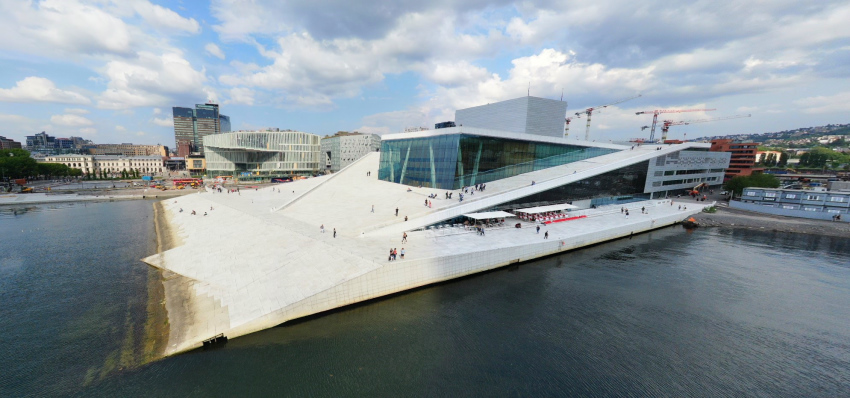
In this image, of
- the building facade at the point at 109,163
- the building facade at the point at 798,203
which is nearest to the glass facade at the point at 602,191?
the building facade at the point at 798,203

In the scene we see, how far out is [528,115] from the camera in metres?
61.8

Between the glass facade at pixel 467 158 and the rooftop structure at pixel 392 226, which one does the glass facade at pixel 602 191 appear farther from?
the glass facade at pixel 467 158

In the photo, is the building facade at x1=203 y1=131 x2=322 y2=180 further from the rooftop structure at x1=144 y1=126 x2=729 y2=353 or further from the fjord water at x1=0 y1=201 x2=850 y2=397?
the fjord water at x1=0 y1=201 x2=850 y2=397

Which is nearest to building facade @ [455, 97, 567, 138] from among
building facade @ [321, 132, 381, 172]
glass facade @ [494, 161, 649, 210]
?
glass facade @ [494, 161, 649, 210]

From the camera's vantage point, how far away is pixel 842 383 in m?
14.3

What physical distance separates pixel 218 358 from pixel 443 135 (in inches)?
1379

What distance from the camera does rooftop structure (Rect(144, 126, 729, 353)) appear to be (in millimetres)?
20344

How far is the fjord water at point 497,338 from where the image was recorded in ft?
46.0

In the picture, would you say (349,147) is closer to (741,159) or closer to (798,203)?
(798,203)

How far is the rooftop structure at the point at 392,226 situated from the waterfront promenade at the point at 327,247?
113 mm

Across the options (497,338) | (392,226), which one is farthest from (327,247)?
(497,338)

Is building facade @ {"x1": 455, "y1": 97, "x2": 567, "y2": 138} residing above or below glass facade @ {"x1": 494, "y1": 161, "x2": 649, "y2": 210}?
above

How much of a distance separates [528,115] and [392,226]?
45456 mm

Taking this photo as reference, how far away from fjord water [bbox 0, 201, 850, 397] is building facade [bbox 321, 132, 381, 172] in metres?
88.8
